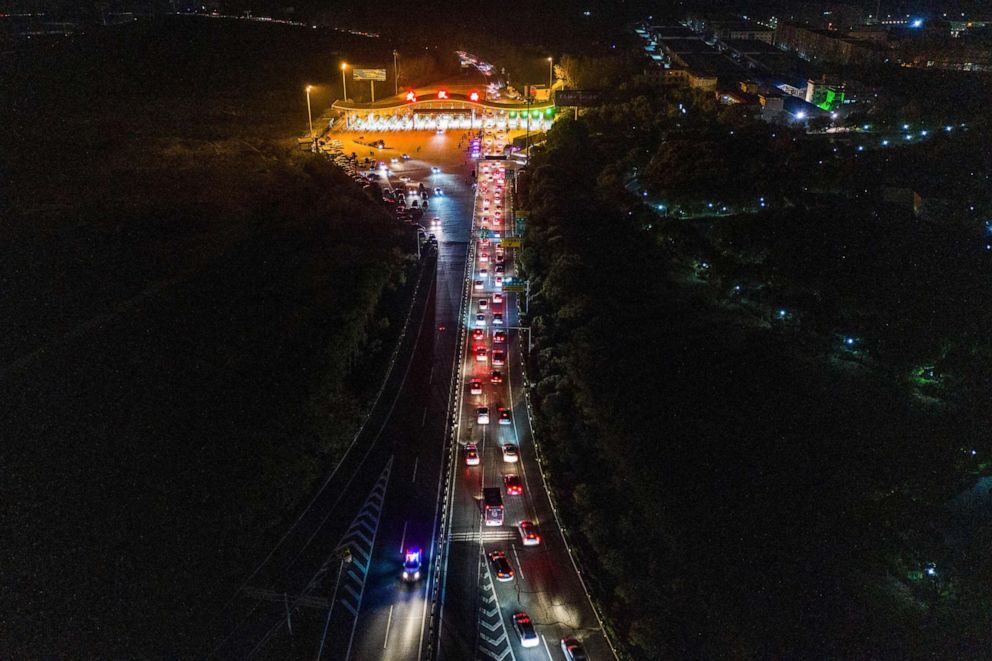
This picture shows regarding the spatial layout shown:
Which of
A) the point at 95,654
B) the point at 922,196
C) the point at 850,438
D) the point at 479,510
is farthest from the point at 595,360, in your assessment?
the point at 922,196

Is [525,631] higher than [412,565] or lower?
lower

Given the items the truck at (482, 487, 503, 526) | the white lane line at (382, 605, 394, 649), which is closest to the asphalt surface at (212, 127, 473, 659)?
the white lane line at (382, 605, 394, 649)

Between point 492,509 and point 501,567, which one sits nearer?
point 501,567

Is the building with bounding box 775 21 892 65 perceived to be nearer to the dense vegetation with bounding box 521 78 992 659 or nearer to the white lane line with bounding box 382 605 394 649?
the dense vegetation with bounding box 521 78 992 659

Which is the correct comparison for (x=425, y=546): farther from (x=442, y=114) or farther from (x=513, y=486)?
(x=442, y=114)

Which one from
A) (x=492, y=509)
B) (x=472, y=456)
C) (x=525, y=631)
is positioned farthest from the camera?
(x=472, y=456)

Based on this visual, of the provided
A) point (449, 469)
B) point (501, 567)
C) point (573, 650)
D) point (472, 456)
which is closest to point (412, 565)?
point (501, 567)

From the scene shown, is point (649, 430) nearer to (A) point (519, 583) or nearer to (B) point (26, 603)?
(A) point (519, 583)
